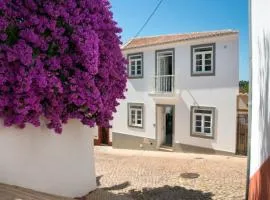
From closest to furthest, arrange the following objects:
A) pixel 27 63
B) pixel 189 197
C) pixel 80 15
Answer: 1. pixel 27 63
2. pixel 80 15
3. pixel 189 197

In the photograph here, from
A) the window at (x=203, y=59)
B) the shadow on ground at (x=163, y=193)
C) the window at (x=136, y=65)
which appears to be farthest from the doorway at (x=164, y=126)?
the shadow on ground at (x=163, y=193)

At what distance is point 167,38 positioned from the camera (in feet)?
63.6

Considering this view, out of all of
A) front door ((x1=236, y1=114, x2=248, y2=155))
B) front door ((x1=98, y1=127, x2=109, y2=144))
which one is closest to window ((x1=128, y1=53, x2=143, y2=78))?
front door ((x1=98, y1=127, x2=109, y2=144))

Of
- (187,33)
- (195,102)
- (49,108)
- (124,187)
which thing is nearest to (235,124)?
(195,102)

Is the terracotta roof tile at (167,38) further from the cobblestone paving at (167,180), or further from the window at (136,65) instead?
the cobblestone paving at (167,180)

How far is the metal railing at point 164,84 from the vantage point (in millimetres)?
18719

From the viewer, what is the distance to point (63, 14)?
5.42 meters

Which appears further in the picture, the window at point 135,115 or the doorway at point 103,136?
the doorway at point 103,136

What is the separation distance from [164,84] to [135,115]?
319 cm

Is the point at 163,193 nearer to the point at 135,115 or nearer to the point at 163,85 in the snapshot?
the point at 163,85

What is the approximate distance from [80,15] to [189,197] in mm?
5388

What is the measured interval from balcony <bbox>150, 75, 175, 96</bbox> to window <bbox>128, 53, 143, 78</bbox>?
1349 millimetres

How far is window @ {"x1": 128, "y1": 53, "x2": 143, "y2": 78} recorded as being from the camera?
20.3m

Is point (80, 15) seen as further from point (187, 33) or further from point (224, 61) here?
point (187, 33)
